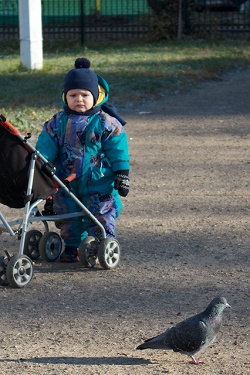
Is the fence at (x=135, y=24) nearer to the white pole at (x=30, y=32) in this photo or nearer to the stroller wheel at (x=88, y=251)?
the white pole at (x=30, y=32)

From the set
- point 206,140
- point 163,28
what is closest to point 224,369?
point 206,140

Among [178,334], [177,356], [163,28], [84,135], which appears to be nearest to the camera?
[178,334]

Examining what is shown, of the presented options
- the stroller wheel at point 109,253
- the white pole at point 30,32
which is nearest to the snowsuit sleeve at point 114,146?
the stroller wheel at point 109,253

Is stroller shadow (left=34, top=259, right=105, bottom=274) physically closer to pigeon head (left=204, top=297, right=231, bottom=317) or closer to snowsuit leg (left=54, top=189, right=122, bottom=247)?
snowsuit leg (left=54, top=189, right=122, bottom=247)

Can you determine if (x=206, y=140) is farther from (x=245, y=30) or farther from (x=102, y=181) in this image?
(x=245, y=30)

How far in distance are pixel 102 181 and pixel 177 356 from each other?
4.97ft

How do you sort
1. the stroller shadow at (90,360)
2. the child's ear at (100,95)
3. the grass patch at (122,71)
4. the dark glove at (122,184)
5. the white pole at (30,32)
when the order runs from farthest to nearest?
the white pole at (30,32), the grass patch at (122,71), the child's ear at (100,95), the dark glove at (122,184), the stroller shadow at (90,360)

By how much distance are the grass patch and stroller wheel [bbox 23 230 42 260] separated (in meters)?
3.69

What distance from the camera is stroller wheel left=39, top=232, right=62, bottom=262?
187 inches

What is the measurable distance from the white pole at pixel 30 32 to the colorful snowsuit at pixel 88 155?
7.93 m

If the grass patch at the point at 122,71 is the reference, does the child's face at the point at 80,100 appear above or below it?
above

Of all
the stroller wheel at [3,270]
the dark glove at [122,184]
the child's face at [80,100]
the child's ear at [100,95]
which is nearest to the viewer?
the stroller wheel at [3,270]

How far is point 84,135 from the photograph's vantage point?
4625 mm

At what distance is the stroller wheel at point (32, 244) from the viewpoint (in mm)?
4818
